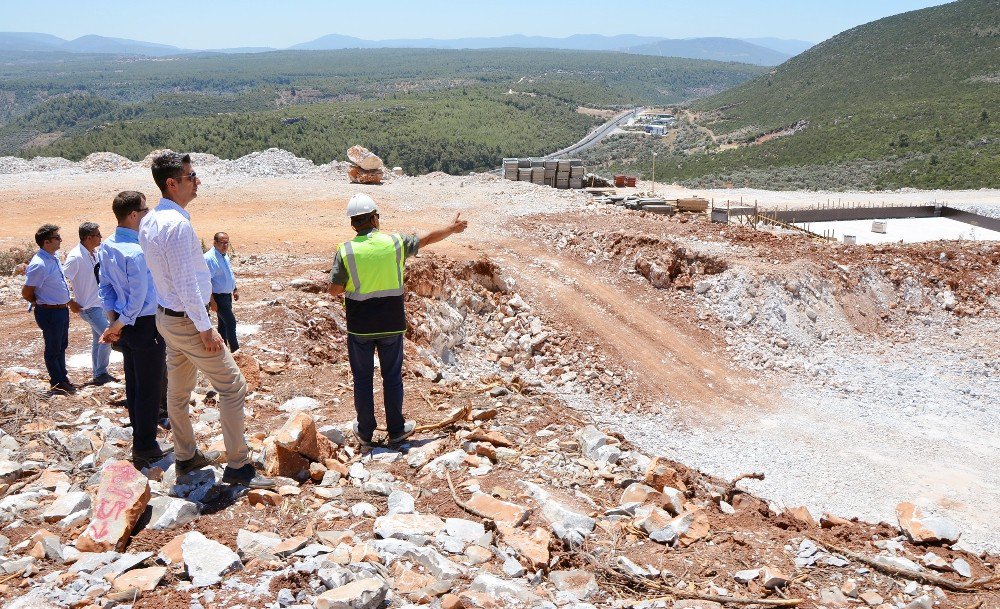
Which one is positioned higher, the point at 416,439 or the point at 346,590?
the point at 346,590

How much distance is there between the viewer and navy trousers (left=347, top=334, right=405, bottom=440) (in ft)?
17.8

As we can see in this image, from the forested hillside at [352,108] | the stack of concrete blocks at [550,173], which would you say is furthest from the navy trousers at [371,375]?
the forested hillside at [352,108]

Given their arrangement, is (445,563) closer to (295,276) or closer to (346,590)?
(346,590)

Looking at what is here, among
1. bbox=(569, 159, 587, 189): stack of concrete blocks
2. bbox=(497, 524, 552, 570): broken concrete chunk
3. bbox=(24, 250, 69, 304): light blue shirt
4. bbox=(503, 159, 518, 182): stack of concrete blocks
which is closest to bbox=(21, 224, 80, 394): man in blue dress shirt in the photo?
bbox=(24, 250, 69, 304): light blue shirt

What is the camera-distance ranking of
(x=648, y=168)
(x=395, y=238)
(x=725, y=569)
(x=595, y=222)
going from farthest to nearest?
(x=648, y=168), (x=595, y=222), (x=395, y=238), (x=725, y=569)

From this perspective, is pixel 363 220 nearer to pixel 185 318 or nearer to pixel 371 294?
pixel 371 294

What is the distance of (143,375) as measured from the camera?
478 centimetres

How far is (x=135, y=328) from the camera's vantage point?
15.8 feet

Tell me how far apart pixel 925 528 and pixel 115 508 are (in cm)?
519

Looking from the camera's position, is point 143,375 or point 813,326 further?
point 813,326

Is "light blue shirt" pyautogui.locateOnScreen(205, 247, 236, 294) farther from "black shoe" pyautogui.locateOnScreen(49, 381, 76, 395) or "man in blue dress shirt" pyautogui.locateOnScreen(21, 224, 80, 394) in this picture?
"black shoe" pyautogui.locateOnScreen(49, 381, 76, 395)

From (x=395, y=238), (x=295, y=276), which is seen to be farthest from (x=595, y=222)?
(x=395, y=238)

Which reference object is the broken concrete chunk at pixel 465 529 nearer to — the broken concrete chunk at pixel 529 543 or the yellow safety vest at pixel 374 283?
the broken concrete chunk at pixel 529 543

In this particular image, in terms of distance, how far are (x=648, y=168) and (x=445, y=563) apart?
4816cm
